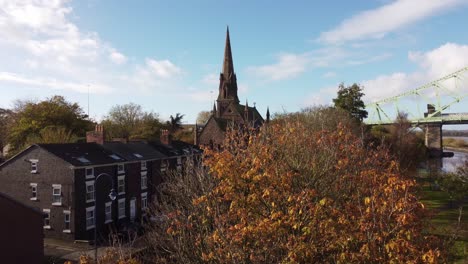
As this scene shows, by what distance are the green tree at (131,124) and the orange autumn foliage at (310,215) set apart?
50.3 m

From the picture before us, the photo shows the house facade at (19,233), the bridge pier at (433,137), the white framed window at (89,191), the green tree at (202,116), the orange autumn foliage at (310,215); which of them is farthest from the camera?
the green tree at (202,116)

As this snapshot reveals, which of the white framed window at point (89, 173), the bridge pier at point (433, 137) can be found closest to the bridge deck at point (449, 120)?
the bridge pier at point (433, 137)

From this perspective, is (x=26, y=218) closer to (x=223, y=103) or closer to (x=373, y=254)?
(x=373, y=254)

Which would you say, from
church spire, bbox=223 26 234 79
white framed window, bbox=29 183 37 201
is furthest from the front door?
church spire, bbox=223 26 234 79

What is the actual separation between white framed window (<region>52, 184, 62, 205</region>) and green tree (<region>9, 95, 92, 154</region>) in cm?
1609

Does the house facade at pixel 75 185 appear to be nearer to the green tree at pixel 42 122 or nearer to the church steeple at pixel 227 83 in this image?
the green tree at pixel 42 122

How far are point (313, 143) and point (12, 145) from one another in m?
46.0

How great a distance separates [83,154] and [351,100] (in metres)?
42.1

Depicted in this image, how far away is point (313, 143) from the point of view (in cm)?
1370

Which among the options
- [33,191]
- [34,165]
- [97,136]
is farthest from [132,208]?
[34,165]

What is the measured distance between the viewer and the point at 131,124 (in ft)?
240

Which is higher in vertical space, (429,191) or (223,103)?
(223,103)

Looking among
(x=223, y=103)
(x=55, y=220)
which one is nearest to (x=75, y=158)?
(x=55, y=220)

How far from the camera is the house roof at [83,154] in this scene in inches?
1212
